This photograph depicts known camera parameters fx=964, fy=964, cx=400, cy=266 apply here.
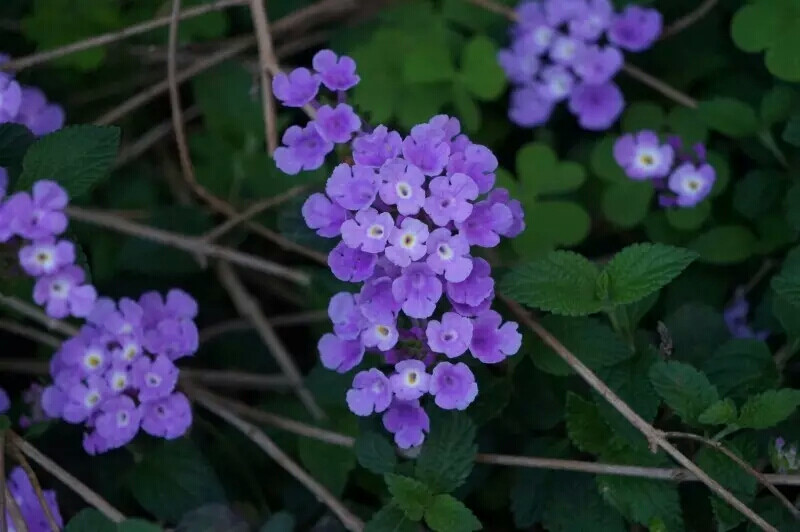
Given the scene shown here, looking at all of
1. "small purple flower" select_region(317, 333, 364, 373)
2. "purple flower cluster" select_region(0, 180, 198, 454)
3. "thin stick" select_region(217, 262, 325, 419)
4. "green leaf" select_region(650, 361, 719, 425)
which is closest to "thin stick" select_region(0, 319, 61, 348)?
"purple flower cluster" select_region(0, 180, 198, 454)

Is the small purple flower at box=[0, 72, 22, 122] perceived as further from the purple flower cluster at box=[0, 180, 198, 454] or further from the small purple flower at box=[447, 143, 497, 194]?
the small purple flower at box=[447, 143, 497, 194]

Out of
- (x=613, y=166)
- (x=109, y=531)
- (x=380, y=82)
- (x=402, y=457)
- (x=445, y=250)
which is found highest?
(x=380, y=82)

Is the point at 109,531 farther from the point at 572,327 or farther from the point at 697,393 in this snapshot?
the point at 697,393

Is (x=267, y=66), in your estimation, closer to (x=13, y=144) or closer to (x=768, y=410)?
(x=13, y=144)

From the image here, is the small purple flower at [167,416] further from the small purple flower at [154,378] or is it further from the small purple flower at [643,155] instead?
the small purple flower at [643,155]

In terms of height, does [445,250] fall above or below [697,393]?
above

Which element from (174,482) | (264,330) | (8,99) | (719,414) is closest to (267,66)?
(8,99)

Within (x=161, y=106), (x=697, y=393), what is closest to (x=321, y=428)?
(x=697, y=393)
